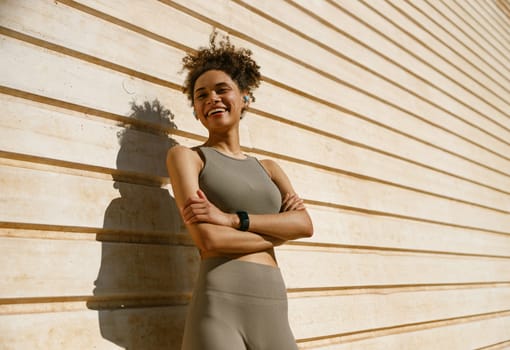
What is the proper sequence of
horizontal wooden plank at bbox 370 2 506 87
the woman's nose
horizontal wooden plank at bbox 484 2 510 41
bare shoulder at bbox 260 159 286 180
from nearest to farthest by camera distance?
the woman's nose, bare shoulder at bbox 260 159 286 180, horizontal wooden plank at bbox 370 2 506 87, horizontal wooden plank at bbox 484 2 510 41

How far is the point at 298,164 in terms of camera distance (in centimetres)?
313

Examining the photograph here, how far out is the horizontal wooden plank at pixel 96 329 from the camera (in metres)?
1.72

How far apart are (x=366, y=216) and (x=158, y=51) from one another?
1885 millimetres

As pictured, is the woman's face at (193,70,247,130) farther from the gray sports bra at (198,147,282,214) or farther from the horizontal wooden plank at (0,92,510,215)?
the horizontal wooden plank at (0,92,510,215)

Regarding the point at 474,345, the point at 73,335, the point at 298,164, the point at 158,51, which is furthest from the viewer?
the point at 474,345

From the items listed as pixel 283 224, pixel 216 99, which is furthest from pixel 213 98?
pixel 283 224

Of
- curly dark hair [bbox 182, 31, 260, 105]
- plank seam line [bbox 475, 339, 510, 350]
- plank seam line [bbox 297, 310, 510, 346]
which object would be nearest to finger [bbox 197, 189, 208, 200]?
curly dark hair [bbox 182, 31, 260, 105]

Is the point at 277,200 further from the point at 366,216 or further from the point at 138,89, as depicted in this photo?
the point at 366,216

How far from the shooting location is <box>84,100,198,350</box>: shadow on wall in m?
2.01

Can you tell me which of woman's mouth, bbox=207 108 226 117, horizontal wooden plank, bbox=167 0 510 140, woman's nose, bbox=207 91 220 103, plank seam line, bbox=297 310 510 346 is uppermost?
horizontal wooden plank, bbox=167 0 510 140

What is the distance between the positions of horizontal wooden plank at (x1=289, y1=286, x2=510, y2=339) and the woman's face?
1.15 meters

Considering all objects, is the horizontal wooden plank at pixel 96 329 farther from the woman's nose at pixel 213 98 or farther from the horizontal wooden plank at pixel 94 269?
the woman's nose at pixel 213 98

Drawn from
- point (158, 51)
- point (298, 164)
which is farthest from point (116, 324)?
point (298, 164)

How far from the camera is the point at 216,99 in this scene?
7.07 feet
